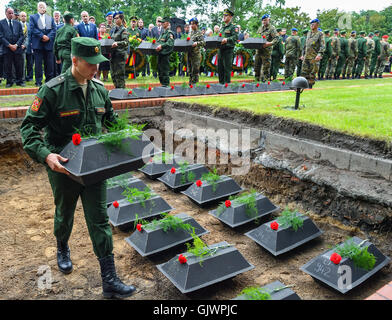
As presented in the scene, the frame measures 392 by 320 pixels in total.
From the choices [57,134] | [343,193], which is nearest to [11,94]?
[57,134]

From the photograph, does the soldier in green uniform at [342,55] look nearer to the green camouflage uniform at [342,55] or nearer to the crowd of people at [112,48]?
the green camouflage uniform at [342,55]

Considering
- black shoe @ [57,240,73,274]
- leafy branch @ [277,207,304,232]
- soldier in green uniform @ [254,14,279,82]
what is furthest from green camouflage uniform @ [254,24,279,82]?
black shoe @ [57,240,73,274]

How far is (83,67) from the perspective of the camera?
249cm

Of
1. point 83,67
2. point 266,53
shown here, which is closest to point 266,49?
point 266,53

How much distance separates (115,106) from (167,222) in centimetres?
368

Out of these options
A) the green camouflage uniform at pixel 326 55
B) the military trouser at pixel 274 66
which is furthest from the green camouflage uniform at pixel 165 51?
the green camouflage uniform at pixel 326 55

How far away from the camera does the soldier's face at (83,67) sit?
2.48 m

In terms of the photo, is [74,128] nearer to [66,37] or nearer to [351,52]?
[66,37]

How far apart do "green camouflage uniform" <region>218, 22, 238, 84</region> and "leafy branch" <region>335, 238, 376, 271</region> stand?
23.6 feet

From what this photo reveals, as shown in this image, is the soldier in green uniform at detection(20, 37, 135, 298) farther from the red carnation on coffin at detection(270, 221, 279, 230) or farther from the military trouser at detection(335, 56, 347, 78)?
the military trouser at detection(335, 56, 347, 78)

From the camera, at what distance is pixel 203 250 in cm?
293

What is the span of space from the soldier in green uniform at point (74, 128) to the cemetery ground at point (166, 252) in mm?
472

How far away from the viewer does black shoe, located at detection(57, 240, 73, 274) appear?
3086mm
